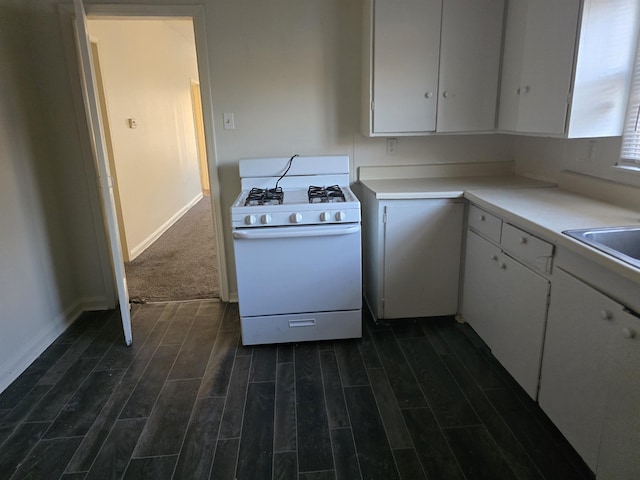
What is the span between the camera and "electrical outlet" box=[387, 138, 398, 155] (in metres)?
3.01

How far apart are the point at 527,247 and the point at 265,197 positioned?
57.0 inches

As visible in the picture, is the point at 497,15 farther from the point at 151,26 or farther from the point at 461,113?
the point at 151,26

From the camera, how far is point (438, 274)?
270 centimetres

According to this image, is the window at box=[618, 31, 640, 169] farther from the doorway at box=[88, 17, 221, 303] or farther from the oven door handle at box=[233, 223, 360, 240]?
the doorway at box=[88, 17, 221, 303]

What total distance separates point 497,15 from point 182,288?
2.92 meters

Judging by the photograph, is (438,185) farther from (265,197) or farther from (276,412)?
(276,412)

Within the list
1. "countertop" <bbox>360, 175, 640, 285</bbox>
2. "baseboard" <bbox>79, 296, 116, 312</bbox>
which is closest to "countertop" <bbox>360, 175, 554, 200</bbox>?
"countertop" <bbox>360, 175, 640, 285</bbox>

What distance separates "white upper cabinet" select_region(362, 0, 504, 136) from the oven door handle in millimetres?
726

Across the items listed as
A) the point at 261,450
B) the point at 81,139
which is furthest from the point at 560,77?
the point at 81,139

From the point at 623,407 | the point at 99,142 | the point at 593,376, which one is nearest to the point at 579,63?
the point at 593,376

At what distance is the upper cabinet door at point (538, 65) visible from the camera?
6.67 feet

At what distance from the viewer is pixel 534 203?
217cm

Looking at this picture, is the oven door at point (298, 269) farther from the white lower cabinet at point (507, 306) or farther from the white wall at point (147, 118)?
the white wall at point (147, 118)

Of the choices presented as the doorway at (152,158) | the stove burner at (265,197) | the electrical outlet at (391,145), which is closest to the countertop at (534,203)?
the electrical outlet at (391,145)
